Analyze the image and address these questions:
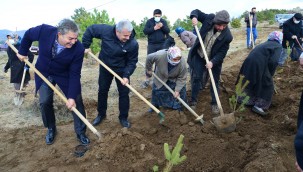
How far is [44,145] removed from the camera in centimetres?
406

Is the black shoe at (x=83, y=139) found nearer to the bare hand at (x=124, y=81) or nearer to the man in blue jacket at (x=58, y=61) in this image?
the man in blue jacket at (x=58, y=61)

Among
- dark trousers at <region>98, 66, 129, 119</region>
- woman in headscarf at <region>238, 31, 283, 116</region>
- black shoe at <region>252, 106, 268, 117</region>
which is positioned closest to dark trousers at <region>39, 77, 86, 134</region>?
dark trousers at <region>98, 66, 129, 119</region>

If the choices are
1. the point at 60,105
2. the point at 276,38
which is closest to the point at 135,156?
the point at 60,105

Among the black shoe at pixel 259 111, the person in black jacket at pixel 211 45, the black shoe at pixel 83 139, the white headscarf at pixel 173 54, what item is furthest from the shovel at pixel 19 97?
the black shoe at pixel 259 111

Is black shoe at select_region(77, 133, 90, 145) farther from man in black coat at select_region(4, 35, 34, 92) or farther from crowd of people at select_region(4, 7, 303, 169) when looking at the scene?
man in black coat at select_region(4, 35, 34, 92)

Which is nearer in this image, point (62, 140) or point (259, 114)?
point (62, 140)

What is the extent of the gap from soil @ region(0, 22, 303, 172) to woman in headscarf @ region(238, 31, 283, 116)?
23cm

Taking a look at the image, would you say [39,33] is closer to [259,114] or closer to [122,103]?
[122,103]

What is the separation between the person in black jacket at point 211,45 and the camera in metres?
4.41

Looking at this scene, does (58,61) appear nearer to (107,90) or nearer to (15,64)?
(107,90)

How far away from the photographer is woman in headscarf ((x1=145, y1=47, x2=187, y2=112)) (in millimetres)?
4340

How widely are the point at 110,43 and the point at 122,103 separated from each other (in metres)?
0.98

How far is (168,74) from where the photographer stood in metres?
4.64

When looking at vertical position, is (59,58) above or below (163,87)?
above
